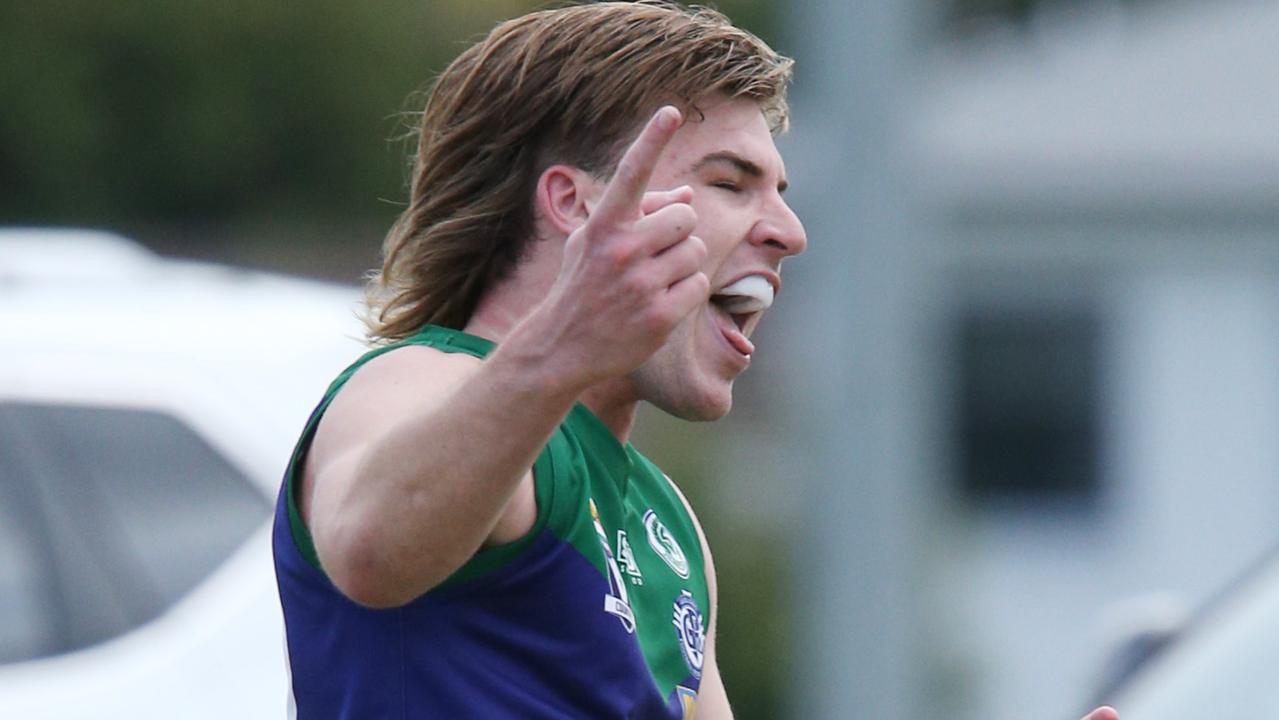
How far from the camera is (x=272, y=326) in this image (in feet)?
13.7

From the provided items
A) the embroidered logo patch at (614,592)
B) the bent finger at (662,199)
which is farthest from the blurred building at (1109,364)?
the bent finger at (662,199)

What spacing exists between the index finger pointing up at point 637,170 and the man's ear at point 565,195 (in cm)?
54

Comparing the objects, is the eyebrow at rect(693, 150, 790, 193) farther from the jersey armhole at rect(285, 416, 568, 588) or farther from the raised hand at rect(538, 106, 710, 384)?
the raised hand at rect(538, 106, 710, 384)

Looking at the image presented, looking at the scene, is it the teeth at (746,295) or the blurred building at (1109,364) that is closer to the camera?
the teeth at (746,295)

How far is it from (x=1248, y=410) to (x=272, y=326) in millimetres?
16276

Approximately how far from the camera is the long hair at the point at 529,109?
242 centimetres

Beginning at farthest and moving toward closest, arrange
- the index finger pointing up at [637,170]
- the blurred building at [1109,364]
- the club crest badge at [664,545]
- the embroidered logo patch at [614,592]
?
1. the blurred building at [1109,364]
2. the club crest badge at [664,545]
3. the embroidered logo patch at [614,592]
4. the index finger pointing up at [637,170]

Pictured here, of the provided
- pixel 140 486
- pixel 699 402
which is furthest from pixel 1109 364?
pixel 699 402

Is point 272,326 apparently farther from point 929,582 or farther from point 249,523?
point 929,582

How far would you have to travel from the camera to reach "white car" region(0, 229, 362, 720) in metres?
3.82

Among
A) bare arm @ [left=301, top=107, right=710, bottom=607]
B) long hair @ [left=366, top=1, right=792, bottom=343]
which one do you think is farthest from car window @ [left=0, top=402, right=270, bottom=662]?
bare arm @ [left=301, top=107, right=710, bottom=607]

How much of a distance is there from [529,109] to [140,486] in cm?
183

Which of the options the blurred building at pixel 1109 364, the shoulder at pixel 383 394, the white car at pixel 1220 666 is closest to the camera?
the shoulder at pixel 383 394

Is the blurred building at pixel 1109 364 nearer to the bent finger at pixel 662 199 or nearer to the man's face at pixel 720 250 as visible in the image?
the man's face at pixel 720 250
